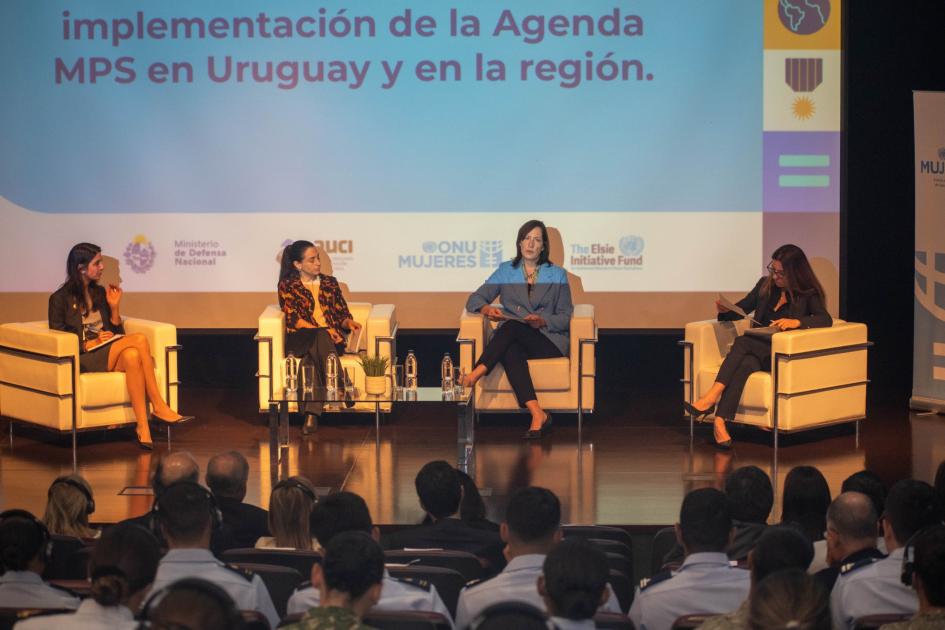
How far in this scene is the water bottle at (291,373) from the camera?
265 inches

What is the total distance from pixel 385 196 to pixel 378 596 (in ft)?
18.2

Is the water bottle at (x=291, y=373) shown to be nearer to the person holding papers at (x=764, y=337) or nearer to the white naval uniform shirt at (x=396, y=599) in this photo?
the person holding papers at (x=764, y=337)

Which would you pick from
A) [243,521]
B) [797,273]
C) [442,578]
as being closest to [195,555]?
[442,578]

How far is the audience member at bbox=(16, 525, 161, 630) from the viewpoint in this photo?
2.66 meters

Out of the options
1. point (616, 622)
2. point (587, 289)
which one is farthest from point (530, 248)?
point (616, 622)

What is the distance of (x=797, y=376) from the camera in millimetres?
6891

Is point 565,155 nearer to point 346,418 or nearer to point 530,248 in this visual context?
point 530,248

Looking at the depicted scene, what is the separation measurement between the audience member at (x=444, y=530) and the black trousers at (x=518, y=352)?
3133mm

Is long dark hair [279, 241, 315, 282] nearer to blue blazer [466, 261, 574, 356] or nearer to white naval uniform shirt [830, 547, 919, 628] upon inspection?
blue blazer [466, 261, 574, 356]

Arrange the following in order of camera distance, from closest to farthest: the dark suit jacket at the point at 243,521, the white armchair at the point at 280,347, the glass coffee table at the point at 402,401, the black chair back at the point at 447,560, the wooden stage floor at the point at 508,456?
the black chair back at the point at 447,560 < the dark suit jacket at the point at 243,521 < the wooden stage floor at the point at 508,456 < the glass coffee table at the point at 402,401 < the white armchair at the point at 280,347

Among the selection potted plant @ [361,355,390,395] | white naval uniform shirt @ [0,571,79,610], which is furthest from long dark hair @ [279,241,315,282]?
white naval uniform shirt @ [0,571,79,610]

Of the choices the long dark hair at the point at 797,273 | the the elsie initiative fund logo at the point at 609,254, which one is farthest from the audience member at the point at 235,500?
the the elsie initiative fund logo at the point at 609,254

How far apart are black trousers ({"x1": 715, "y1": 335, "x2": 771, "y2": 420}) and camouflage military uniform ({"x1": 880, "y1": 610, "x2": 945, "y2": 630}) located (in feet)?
14.4

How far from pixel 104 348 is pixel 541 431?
2369 mm
